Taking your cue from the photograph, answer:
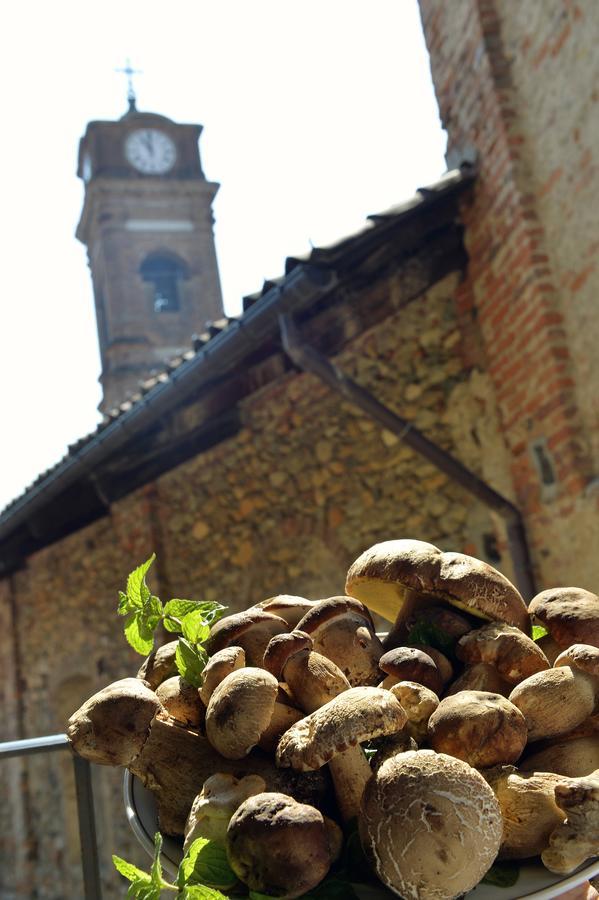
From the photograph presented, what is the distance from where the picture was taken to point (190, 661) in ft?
3.78

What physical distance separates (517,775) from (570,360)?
138 inches

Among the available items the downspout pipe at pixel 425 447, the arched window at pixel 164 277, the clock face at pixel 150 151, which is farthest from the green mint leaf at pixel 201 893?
the clock face at pixel 150 151

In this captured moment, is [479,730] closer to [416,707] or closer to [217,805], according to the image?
[416,707]

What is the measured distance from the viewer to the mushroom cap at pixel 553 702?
3.32 feet

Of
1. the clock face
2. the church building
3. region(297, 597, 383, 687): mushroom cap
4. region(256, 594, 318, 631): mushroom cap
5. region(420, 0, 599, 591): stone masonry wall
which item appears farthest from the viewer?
the clock face

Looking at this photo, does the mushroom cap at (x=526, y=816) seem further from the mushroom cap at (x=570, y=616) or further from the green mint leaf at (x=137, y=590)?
the green mint leaf at (x=137, y=590)

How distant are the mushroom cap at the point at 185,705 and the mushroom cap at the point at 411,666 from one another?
0.25 metres

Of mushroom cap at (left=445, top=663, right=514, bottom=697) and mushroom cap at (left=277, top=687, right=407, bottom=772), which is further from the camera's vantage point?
mushroom cap at (left=445, top=663, right=514, bottom=697)

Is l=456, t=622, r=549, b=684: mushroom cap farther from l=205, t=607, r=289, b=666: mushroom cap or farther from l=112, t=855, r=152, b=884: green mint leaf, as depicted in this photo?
l=112, t=855, r=152, b=884: green mint leaf

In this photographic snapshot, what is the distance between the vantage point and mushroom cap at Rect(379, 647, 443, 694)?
105 centimetres

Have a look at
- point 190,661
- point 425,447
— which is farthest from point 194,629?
point 425,447

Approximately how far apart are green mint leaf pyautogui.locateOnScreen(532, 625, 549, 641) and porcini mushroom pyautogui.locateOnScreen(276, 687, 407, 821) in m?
0.37

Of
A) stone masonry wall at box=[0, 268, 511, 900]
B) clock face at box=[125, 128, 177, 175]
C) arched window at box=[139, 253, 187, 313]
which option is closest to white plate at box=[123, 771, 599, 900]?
stone masonry wall at box=[0, 268, 511, 900]

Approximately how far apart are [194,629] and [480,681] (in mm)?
395
